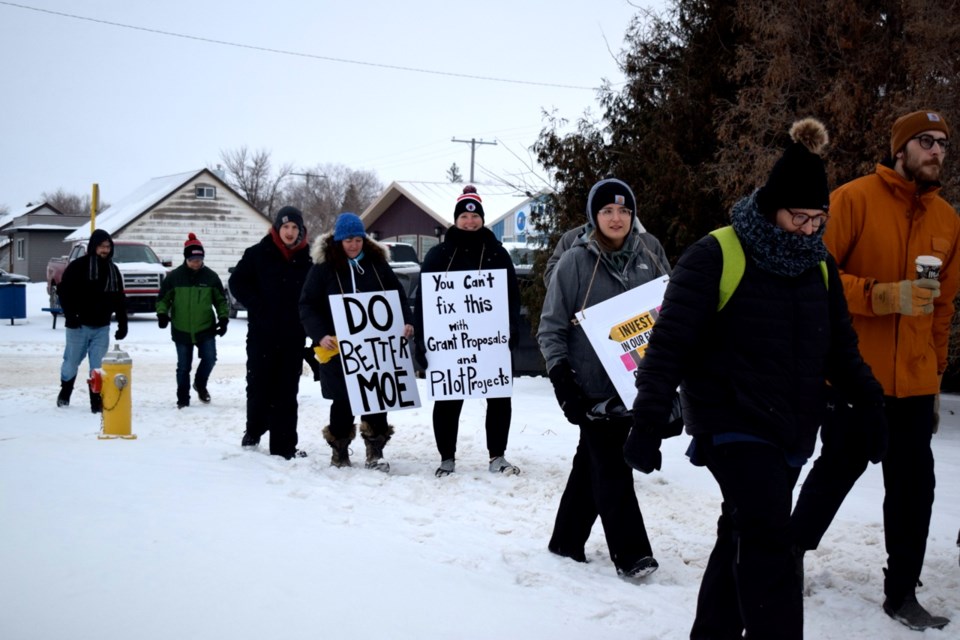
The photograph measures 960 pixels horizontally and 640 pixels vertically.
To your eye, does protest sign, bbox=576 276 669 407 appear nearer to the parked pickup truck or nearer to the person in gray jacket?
the person in gray jacket

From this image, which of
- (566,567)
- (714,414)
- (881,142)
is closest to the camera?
(714,414)

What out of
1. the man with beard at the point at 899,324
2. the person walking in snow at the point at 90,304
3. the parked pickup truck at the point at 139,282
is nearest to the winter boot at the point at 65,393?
the person walking in snow at the point at 90,304

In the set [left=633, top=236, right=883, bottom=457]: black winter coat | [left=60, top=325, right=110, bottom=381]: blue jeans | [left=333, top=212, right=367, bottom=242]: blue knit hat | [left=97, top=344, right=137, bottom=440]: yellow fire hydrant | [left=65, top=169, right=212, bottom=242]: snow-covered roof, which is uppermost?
[left=65, top=169, right=212, bottom=242]: snow-covered roof

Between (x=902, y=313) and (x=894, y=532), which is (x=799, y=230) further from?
(x=894, y=532)

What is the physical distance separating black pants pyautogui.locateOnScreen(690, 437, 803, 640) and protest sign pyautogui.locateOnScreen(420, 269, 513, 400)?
4.32m

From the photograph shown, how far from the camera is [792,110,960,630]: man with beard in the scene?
14.9 feet

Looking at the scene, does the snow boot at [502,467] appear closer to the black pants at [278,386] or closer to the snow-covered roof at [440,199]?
the black pants at [278,386]

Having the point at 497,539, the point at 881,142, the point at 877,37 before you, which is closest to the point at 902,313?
the point at 497,539

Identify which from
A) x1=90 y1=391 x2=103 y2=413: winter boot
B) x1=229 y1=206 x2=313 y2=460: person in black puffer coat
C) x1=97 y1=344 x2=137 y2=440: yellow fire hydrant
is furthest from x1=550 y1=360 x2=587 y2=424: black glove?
x1=90 y1=391 x2=103 y2=413: winter boot

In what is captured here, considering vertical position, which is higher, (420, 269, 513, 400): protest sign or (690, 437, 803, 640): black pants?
(420, 269, 513, 400): protest sign

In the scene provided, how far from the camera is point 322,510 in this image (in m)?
6.38

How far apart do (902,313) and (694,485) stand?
3.36 metres

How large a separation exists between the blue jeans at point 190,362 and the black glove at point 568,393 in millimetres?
7870

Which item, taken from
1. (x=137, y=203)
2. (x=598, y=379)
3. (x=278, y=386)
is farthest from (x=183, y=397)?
(x=137, y=203)
